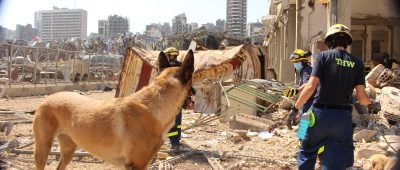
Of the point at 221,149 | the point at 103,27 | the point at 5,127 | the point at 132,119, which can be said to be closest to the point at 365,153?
the point at 221,149

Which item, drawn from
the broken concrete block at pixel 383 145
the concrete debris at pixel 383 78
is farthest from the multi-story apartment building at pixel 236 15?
the broken concrete block at pixel 383 145

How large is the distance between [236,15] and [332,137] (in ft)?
357

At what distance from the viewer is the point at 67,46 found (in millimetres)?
35281

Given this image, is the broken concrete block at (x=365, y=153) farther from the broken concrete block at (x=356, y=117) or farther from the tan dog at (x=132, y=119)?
the tan dog at (x=132, y=119)

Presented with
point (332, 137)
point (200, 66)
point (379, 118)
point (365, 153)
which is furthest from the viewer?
point (200, 66)

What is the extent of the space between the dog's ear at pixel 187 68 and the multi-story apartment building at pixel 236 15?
98.8 m

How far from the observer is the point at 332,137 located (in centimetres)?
415

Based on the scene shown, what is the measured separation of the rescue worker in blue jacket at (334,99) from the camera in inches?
162

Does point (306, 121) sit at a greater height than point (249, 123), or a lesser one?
greater

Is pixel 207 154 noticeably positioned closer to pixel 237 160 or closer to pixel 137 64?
pixel 237 160

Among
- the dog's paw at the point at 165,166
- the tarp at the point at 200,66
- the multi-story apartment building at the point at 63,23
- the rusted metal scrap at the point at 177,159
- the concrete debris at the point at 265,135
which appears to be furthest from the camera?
the multi-story apartment building at the point at 63,23

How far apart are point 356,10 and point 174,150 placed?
486 inches

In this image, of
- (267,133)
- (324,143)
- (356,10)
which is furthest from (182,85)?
(356,10)

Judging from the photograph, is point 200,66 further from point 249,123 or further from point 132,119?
point 132,119
